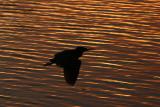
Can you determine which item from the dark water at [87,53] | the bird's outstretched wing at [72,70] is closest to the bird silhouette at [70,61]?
the bird's outstretched wing at [72,70]

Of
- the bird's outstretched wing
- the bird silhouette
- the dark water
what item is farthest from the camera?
the dark water

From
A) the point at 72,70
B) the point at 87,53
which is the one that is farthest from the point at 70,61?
the point at 87,53

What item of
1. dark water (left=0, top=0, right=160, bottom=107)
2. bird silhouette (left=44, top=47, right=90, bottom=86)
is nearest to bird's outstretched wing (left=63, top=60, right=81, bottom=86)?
bird silhouette (left=44, top=47, right=90, bottom=86)

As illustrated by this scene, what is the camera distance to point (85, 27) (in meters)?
29.5

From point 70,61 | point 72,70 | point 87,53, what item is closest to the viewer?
point 70,61

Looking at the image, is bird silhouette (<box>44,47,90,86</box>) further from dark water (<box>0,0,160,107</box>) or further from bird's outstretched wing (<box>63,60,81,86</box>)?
dark water (<box>0,0,160,107</box>)

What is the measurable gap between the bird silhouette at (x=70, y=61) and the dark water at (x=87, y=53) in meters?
5.91

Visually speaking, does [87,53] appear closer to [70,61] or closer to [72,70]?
[72,70]

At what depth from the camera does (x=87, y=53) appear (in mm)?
24828

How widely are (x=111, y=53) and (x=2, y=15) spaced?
1021 cm

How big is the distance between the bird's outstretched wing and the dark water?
5867 mm

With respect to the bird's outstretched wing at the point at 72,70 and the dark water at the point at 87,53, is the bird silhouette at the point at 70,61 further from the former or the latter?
the dark water at the point at 87,53

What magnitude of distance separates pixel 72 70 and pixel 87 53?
12.0 meters

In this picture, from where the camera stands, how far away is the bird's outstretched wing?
12.7 metres
